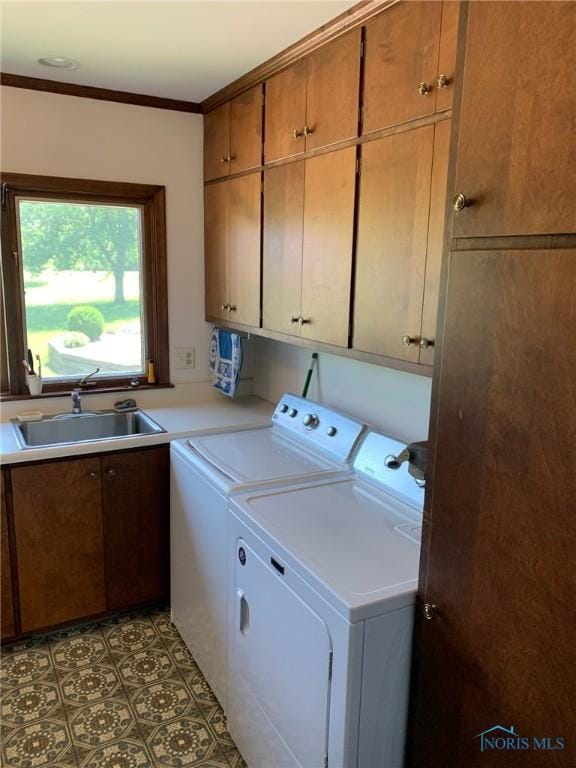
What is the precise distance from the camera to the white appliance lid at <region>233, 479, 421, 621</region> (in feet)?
4.29

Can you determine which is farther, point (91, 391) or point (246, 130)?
point (91, 391)

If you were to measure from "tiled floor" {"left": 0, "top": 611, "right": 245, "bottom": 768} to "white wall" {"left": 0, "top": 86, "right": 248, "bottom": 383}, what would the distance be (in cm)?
137

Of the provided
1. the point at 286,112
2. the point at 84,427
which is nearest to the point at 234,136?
the point at 286,112

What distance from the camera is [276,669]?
1.58 meters

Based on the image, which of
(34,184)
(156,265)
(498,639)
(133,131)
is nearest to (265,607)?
(498,639)

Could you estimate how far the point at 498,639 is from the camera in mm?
1042

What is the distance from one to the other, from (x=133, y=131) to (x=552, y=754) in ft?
9.52

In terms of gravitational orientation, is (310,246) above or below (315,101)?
below

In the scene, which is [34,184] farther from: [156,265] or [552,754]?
[552,754]

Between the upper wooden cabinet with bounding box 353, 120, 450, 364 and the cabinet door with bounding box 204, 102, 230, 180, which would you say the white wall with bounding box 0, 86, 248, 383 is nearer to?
the cabinet door with bounding box 204, 102, 230, 180

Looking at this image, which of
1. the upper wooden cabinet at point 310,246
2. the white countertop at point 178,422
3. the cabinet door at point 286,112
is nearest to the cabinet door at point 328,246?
the upper wooden cabinet at point 310,246

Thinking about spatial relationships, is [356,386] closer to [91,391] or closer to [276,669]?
[276,669]

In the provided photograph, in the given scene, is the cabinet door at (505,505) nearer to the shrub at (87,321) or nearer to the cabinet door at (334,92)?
the cabinet door at (334,92)

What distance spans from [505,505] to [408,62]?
1.26m
